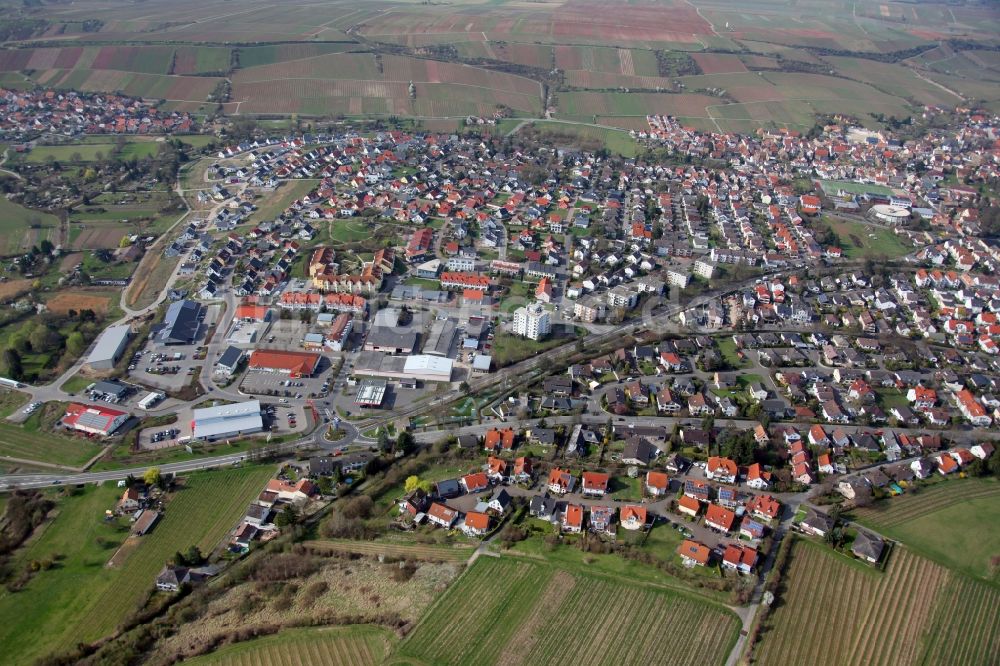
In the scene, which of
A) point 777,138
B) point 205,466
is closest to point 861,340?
point 205,466

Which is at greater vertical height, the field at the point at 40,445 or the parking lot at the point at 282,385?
the parking lot at the point at 282,385

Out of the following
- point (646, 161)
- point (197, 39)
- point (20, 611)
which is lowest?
point (20, 611)

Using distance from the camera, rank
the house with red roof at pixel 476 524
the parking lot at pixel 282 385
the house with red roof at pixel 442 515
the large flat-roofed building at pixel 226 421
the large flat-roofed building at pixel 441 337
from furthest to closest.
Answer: the large flat-roofed building at pixel 441 337 → the parking lot at pixel 282 385 → the large flat-roofed building at pixel 226 421 → the house with red roof at pixel 442 515 → the house with red roof at pixel 476 524

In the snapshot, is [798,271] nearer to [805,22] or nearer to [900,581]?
[900,581]

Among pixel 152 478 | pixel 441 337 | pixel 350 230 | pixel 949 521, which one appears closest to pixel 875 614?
pixel 949 521

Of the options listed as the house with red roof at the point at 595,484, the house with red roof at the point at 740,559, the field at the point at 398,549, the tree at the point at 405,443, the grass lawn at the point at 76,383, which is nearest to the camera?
the house with red roof at the point at 740,559

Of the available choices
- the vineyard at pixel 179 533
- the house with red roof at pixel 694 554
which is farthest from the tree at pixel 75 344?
the house with red roof at pixel 694 554

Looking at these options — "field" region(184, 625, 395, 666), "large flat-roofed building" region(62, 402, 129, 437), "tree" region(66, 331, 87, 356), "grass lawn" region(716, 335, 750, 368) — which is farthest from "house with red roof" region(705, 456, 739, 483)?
"tree" region(66, 331, 87, 356)

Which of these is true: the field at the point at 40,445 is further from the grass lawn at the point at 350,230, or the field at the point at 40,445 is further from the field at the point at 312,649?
the grass lawn at the point at 350,230
